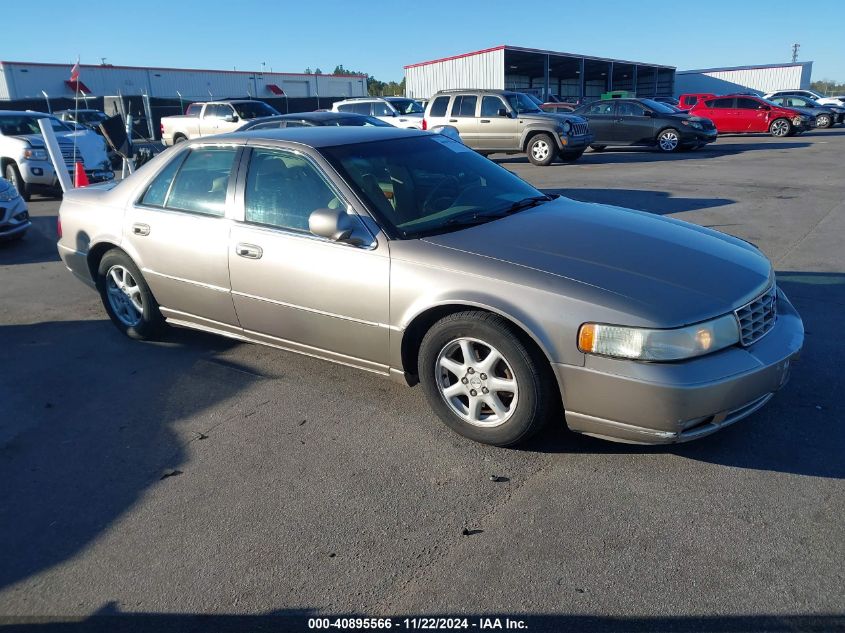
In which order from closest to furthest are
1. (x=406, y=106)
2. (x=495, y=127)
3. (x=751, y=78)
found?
(x=495, y=127), (x=406, y=106), (x=751, y=78)

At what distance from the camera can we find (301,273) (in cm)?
394

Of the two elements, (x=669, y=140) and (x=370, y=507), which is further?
(x=669, y=140)

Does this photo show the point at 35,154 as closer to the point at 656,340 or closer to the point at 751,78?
the point at 656,340

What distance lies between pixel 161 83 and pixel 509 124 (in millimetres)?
37448

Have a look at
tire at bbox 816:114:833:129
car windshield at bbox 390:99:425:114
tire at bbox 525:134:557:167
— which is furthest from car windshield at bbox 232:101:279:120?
tire at bbox 816:114:833:129

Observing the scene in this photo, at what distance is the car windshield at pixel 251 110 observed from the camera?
64.7ft

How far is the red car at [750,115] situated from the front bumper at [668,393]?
24.2 m

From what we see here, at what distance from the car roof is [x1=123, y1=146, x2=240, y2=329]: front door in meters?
0.17

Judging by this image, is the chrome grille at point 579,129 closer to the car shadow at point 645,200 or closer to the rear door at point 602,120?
the rear door at point 602,120

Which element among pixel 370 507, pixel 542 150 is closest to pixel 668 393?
pixel 370 507

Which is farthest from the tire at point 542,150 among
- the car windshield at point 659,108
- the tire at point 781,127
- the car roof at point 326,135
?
the car roof at point 326,135

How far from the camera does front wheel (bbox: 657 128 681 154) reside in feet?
64.6

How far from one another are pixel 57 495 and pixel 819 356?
4535 mm

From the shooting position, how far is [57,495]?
10.8 ft
